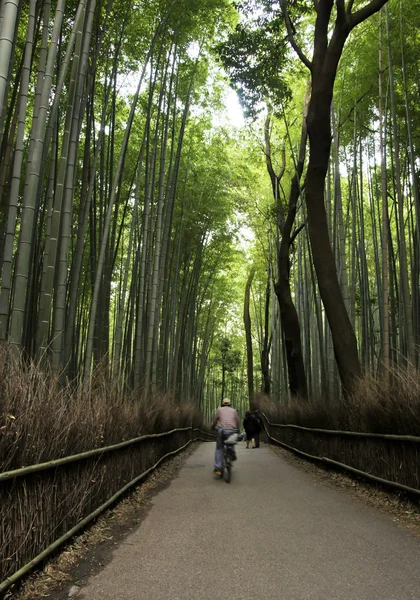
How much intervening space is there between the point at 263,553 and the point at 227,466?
2.95 m

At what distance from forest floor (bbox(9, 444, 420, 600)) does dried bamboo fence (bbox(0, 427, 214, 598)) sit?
0.34 ft

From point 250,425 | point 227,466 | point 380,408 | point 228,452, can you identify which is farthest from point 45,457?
point 250,425

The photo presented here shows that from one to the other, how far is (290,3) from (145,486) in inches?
236

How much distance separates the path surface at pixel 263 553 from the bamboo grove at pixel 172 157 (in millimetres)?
1608

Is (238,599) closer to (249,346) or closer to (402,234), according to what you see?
(402,234)

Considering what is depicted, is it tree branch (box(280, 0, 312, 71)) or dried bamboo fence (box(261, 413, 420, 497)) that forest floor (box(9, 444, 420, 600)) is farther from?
tree branch (box(280, 0, 312, 71))

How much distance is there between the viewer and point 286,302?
33.9 feet

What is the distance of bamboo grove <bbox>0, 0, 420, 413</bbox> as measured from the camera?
4211mm

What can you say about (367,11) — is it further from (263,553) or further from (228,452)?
(263,553)

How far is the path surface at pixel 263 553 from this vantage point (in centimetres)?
227

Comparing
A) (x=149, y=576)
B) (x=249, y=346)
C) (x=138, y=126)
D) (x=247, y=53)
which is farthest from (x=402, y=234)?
(x=249, y=346)

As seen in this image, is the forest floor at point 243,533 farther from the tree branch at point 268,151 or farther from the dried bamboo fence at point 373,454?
the tree branch at point 268,151

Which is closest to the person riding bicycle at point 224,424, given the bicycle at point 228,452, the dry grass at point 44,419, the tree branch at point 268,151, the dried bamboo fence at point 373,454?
the bicycle at point 228,452

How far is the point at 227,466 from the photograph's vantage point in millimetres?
5727
